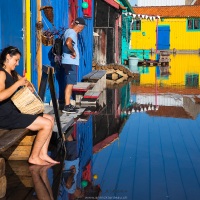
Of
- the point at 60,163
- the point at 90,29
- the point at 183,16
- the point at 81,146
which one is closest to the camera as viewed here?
the point at 60,163

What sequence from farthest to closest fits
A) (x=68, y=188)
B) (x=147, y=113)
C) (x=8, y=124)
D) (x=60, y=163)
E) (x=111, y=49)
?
(x=111, y=49)
(x=147, y=113)
(x=60, y=163)
(x=8, y=124)
(x=68, y=188)

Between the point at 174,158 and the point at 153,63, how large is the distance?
21615mm

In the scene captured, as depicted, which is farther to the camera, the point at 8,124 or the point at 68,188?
the point at 8,124

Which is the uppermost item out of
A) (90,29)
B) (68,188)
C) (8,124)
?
(90,29)

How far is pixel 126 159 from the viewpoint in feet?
19.9

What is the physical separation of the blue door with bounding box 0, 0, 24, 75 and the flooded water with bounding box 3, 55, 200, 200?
1.63m

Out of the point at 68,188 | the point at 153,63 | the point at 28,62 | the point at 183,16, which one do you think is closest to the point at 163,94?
the point at 28,62

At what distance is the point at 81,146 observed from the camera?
671 cm

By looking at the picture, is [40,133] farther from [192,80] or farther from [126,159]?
[192,80]

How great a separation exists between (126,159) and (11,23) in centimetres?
268

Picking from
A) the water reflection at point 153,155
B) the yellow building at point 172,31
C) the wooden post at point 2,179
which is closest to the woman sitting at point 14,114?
the water reflection at point 153,155

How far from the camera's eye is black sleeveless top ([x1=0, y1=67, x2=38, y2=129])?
521 centimetres

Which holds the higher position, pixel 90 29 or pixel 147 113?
pixel 90 29

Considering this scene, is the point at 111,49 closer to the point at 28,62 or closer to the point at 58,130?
the point at 28,62
